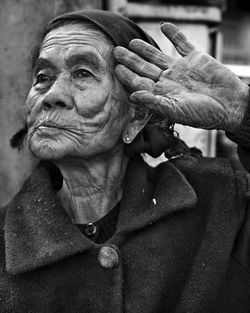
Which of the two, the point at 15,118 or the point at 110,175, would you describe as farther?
the point at 15,118

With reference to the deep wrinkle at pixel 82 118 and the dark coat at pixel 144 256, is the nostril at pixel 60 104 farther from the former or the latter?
the dark coat at pixel 144 256

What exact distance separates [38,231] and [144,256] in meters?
0.46

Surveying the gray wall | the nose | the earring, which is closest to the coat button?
the earring

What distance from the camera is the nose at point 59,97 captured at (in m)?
2.35

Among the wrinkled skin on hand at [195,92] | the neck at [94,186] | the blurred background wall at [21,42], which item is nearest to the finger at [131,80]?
the wrinkled skin on hand at [195,92]

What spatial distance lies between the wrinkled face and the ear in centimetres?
7

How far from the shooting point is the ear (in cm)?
256

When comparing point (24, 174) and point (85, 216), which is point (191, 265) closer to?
point (85, 216)

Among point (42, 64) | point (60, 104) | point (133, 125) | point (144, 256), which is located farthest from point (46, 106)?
point (144, 256)

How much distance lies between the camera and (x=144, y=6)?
400 centimetres

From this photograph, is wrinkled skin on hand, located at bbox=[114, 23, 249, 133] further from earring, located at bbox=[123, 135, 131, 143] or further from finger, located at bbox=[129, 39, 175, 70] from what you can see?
earring, located at bbox=[123, 135, 131, 143]

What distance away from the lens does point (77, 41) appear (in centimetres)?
242

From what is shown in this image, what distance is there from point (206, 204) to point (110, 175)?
0.45 meters

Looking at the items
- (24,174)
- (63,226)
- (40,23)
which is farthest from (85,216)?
(40,23)
